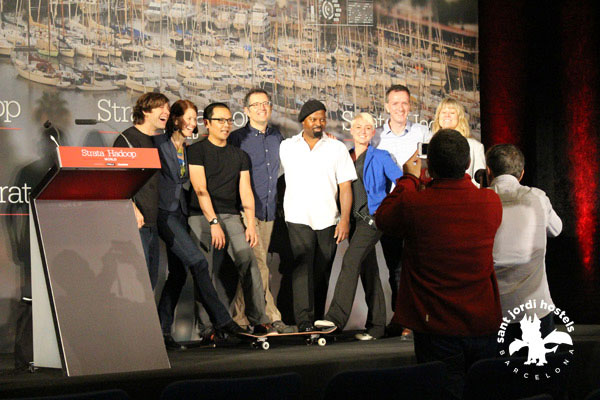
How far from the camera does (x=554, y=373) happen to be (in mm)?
2936

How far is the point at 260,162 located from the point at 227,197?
1.57ft

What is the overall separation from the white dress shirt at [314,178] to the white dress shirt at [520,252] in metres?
2.11

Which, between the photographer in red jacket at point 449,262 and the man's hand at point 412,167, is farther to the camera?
the man's hand at point 412,167

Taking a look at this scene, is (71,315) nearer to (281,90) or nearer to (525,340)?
(525,340)

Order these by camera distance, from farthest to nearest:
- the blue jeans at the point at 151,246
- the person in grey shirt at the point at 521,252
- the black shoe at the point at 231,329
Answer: the black shoe at the point at 231,329 → the blue jeans at the point at 151,246 → the person in grey shirt at the point at 521,252

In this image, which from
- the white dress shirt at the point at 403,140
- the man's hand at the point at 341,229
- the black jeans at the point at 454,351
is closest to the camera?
the black jeans at the point at 454,351

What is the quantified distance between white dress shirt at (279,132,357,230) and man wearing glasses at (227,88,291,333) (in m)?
0.20

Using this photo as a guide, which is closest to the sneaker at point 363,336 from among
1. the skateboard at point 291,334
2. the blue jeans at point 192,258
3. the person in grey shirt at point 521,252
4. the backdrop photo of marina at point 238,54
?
the skateboard at point 291,334

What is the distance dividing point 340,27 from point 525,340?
3689 mm

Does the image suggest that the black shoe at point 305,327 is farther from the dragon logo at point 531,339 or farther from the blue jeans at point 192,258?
the dragon logo at point 531,339

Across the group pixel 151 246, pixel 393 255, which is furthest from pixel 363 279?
pixel 151 246

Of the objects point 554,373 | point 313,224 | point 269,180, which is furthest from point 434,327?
point 269,180

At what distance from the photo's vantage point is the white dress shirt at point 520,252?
11.0 feet

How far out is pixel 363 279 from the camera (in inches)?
224
